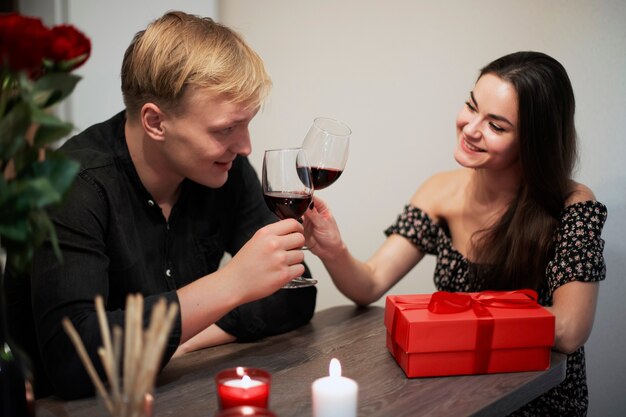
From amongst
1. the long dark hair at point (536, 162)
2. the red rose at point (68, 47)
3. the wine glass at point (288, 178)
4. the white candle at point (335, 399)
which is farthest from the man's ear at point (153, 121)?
the long dark hair at point (536, 162)

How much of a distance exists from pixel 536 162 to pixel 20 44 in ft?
4.52

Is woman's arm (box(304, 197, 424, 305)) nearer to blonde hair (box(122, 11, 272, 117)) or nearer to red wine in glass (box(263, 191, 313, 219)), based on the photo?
red wine in glass (box(263, 191, 313, 219))

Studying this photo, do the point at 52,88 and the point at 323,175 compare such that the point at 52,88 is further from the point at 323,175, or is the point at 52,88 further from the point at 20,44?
the point at 323,175

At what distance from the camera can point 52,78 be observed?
84 centimetres

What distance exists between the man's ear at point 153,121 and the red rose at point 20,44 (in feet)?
2.39

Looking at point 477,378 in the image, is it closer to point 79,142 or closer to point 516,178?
point 516,178

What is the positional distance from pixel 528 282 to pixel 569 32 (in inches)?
38.5

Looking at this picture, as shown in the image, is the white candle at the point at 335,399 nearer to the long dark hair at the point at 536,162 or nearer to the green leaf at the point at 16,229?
the green leaf at the point at 16,229

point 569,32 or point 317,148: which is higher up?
point 569,32

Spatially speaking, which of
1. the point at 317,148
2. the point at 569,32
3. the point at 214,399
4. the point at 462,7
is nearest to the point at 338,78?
the point at 462,7

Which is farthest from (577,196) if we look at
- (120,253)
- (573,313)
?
(120,253)

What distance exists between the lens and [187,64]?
1.48m

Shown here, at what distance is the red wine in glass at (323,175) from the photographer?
1.61 metres

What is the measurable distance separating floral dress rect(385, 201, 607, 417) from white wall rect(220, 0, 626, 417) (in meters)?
0.57
